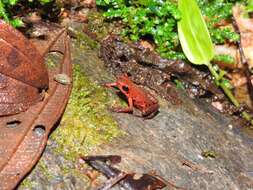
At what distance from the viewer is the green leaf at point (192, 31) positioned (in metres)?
3.34

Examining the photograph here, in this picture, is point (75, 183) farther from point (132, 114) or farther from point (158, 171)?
point (132, 114)

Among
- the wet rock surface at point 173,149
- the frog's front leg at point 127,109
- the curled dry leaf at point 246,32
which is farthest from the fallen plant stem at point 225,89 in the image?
the frog's front leg at point 127,109

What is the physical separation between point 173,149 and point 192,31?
101 cm

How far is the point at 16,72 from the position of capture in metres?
2.39

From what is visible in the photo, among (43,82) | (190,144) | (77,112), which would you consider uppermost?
(43,82)

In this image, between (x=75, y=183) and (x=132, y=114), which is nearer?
(x=75, y=183)

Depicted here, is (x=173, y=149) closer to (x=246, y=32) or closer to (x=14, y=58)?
(x=14, y=58)

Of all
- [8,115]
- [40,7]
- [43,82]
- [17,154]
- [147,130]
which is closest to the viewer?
[17,154]

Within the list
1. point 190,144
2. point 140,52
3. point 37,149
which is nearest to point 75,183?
point 37,149

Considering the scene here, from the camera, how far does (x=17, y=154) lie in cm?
219

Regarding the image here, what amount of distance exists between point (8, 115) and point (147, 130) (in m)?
0.83

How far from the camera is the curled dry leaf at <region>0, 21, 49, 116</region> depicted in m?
2.36

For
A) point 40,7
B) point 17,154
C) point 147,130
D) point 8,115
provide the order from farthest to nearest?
Result: 1. point 40,7
2. point 147,130
3. point 8,115
4. point 17,154

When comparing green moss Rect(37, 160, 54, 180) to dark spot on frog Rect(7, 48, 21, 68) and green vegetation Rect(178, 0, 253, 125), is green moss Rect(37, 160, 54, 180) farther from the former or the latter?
green vegetation Rect(178, 0, 253, 125)
